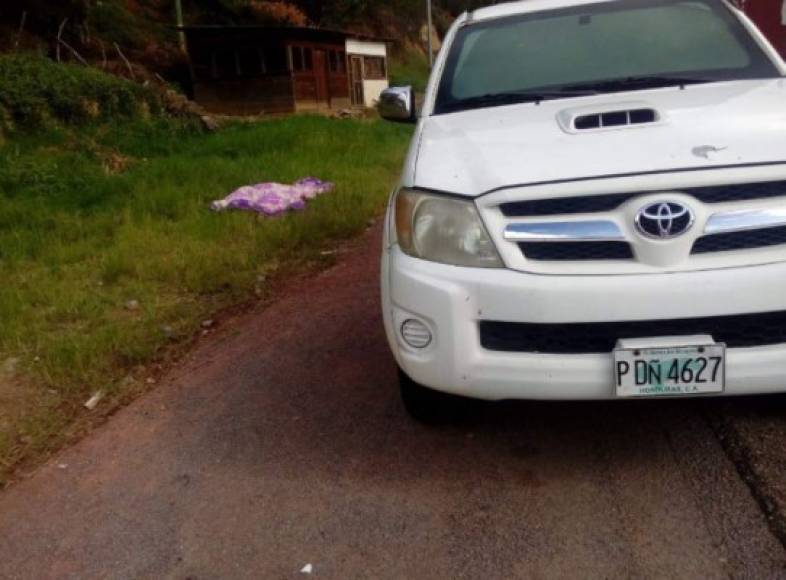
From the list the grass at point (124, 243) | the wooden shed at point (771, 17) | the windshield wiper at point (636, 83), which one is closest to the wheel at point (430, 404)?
the windshield wiper at point (636, 83)

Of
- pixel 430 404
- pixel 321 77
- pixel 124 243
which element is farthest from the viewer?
pixel 321 77

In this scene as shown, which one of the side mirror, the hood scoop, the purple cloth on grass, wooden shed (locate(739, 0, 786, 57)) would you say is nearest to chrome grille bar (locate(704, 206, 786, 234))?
the hood scoop

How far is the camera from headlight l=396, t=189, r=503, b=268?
2443 mm

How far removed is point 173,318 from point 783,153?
345 cm

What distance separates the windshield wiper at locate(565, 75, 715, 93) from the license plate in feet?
4.49

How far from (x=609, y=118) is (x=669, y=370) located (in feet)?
3.06

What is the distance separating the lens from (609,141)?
2490 millimetres

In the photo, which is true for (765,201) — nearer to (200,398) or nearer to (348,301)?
(200,398)

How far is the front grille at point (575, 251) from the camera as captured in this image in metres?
2.32

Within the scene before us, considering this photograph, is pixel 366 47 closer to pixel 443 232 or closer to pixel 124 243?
pixel 124 243

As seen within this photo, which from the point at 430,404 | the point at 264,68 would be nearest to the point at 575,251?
the point at 430,404

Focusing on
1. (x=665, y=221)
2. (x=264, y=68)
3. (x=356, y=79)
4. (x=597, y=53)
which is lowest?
(x=356, y=79)

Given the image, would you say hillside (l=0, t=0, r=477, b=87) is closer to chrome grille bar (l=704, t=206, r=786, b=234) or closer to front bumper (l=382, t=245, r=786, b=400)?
front bumper (l=382, t=245, r=786, b=400)

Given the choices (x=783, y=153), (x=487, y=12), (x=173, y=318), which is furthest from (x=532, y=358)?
(x=173, y=318)
